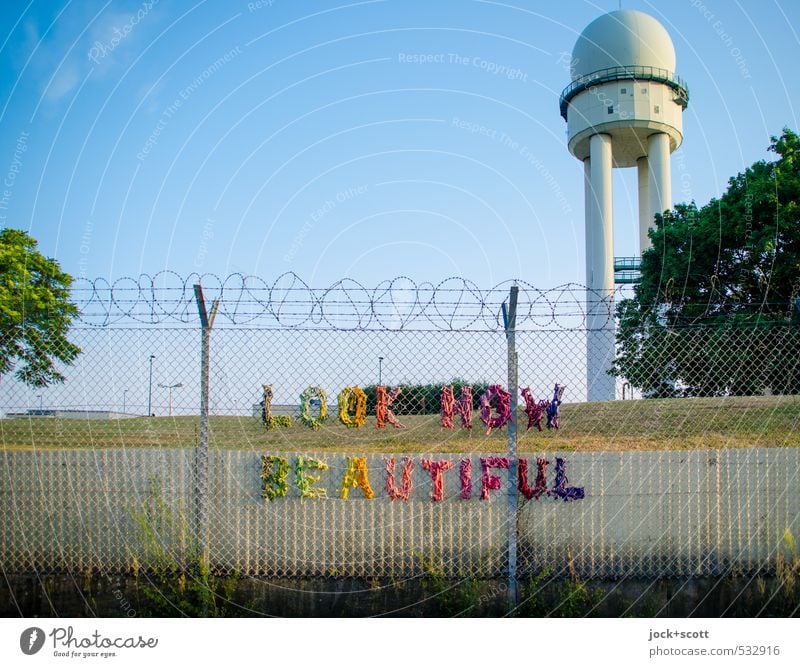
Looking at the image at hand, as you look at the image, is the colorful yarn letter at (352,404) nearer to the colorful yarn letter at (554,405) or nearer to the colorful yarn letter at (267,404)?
the colorful yarn letter at (267,404)

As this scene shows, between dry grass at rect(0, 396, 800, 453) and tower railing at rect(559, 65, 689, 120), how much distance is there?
68.1ft

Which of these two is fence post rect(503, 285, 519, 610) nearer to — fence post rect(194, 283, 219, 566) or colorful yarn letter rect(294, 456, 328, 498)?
colorful yarn letter rect(294, 456, 328, 498)

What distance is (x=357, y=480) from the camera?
5188mm

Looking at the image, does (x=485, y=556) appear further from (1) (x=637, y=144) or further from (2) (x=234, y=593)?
(1) (x=637, y=144)

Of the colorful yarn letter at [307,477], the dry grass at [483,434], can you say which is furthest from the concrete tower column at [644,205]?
the colorful yarn letter at [307,477]

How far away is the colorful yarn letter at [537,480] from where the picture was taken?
520 centimetres

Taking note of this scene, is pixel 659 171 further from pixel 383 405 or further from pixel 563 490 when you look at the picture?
pixel 383 405

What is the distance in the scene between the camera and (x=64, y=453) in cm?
531

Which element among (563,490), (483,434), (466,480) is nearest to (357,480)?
(466,480)

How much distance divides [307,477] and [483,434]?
17.0 ft

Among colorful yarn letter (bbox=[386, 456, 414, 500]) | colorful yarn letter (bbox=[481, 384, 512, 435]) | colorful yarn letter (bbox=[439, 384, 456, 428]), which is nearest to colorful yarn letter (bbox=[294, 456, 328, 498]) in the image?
colorful yarn letter (bbox=[386, 456, 414, 500])

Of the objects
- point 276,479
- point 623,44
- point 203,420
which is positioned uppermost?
point 623,44
